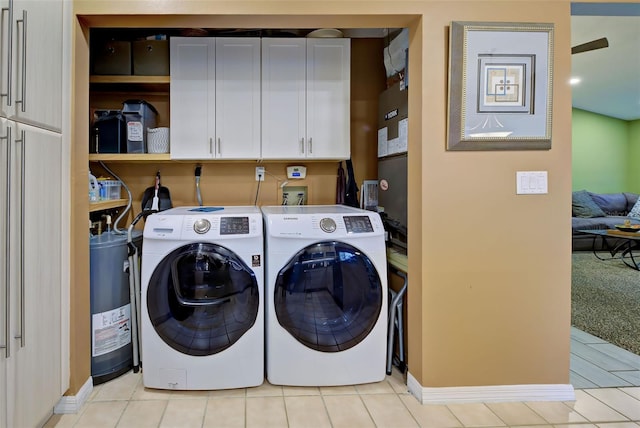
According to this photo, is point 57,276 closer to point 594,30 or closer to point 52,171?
point 52,171

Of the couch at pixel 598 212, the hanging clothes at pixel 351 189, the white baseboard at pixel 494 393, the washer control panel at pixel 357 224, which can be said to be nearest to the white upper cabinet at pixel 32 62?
the washer control panel at pixel 357 224

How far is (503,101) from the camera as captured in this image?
1906 mm

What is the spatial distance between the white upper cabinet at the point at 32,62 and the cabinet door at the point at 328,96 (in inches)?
53.7

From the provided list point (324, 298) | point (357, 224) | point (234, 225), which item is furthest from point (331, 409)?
point (234, 225)

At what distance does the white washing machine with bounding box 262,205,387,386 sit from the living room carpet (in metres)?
1.92

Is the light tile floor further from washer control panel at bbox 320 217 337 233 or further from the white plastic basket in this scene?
the white plastic basket

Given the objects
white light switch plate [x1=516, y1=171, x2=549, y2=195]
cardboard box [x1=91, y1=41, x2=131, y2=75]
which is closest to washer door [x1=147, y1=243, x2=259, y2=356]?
cardboard box [x1=91, y1=41, x2=131, y2=75]

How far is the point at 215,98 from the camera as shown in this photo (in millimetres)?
2475

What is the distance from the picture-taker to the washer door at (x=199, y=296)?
78.1 inches

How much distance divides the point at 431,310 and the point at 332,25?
1.54 metres

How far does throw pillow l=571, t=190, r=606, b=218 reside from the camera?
6578 millimetres

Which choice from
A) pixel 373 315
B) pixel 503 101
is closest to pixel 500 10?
pixel 503 101

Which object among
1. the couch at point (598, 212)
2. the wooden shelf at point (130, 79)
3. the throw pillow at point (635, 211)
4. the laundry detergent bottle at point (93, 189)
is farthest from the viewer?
the throw pillow at point (635, 211)

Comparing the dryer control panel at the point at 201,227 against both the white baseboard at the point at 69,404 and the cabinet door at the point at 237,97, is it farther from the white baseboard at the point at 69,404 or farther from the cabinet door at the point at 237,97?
the white baseboard at the point at 69,404
